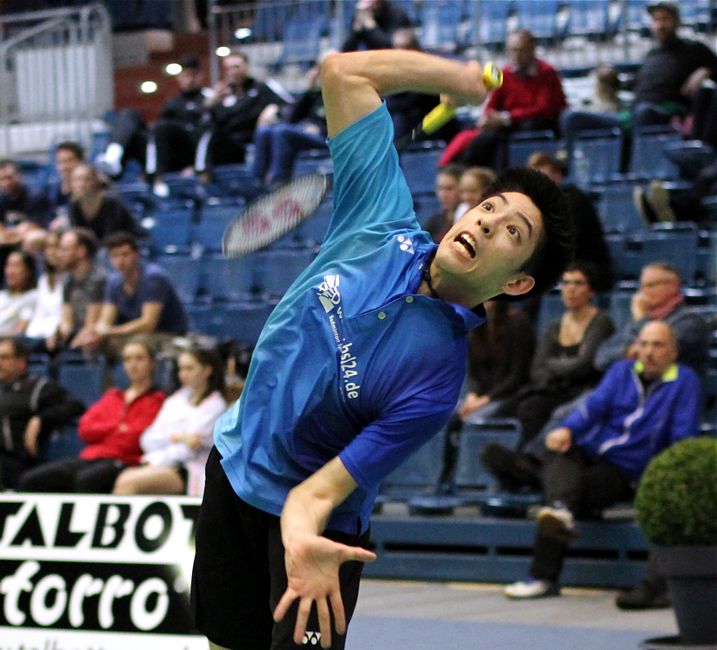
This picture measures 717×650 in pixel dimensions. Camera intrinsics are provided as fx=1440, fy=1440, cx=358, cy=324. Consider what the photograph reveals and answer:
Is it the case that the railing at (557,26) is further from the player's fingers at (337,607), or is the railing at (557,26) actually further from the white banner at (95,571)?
the player's fingers at (337,607)

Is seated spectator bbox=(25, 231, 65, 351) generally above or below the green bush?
below

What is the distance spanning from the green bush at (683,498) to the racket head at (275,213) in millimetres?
1752

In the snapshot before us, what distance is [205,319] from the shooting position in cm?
1015

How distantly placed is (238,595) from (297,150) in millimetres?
8770

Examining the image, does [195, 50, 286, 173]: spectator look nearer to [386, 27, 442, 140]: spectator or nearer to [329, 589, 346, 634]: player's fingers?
[386, 27, 442, 140]: spectator

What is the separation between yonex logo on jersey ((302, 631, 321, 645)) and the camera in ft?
9.48

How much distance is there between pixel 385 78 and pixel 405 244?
0.34 metres

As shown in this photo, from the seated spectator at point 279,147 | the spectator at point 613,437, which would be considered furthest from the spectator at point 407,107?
the spectator at point 613,437

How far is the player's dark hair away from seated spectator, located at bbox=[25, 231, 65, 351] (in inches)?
291

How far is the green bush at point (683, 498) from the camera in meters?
5.65

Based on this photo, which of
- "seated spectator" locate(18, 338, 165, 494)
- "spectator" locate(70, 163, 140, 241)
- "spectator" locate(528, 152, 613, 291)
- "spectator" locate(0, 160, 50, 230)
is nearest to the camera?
"seated spectator" locate(18, 338, 165, 494)

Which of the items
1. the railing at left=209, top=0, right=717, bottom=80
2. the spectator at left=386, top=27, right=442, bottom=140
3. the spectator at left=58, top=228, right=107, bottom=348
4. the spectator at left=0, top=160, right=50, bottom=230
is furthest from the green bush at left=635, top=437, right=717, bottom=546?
the spectator at left=0, top=160, right=50, bottom=230

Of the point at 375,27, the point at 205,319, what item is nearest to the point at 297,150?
the point at 375,27

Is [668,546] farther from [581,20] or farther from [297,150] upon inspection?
[581,20]
